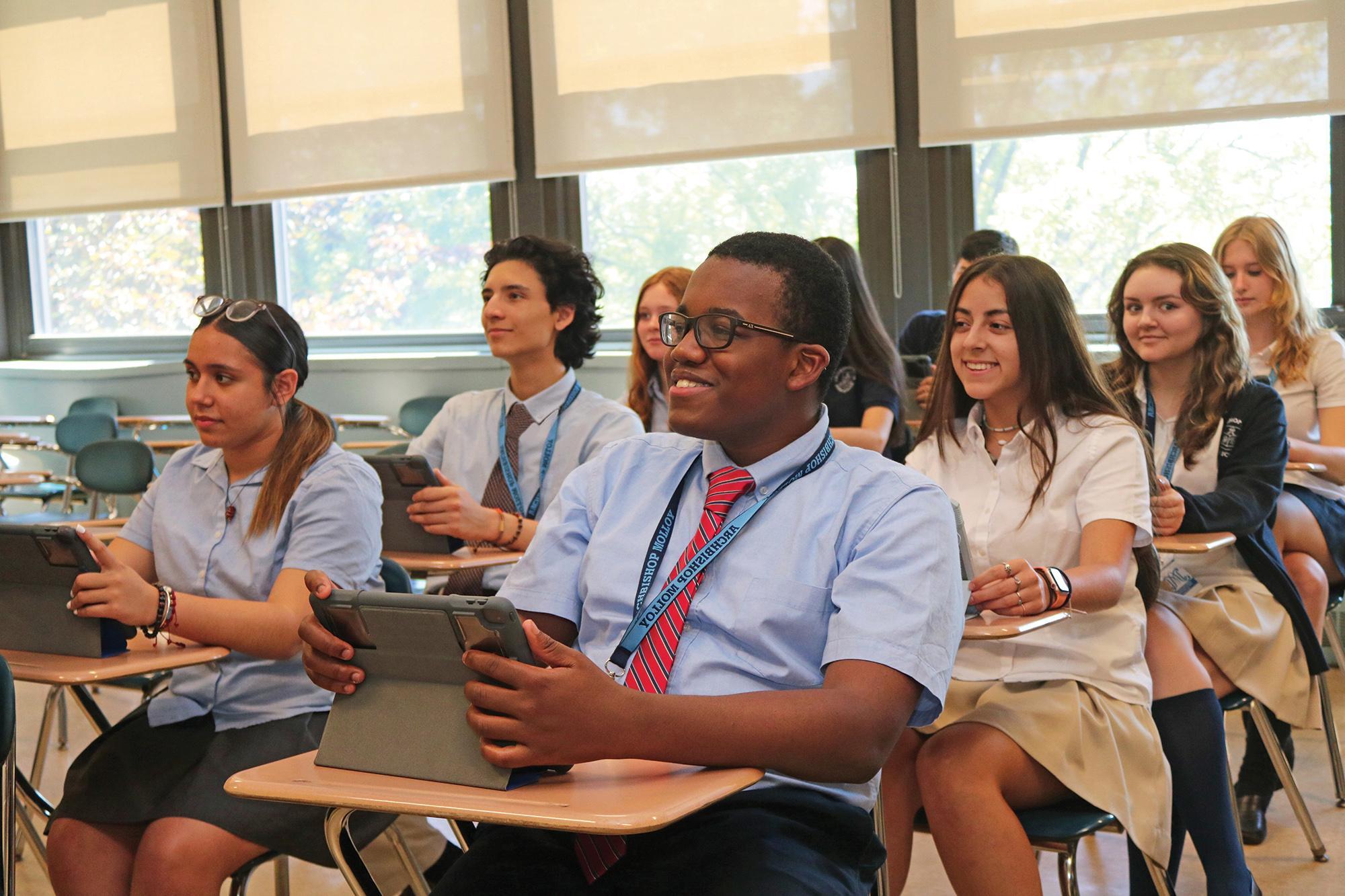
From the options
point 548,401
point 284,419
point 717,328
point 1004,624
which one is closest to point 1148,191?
point 548,401

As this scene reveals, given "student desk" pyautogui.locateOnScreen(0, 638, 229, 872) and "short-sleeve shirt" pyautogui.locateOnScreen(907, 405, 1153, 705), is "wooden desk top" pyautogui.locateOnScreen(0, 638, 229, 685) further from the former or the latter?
"short-sleeve shirt" pyautogui.locateOnScreen(907, 405, 1153, 705)

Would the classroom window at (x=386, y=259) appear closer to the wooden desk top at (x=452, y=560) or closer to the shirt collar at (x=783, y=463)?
the wooden desk top at (x=452, y=560)

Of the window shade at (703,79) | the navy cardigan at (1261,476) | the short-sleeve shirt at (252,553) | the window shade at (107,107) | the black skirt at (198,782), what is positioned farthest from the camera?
the window shade at (107,107)

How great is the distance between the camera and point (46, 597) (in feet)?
6.57

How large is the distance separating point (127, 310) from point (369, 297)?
191 centimetres

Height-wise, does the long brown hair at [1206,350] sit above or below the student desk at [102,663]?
above

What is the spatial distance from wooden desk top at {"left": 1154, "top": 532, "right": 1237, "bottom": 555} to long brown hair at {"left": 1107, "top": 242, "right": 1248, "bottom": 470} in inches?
11.6

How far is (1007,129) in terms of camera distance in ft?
17.9

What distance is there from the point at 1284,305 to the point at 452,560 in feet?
8.70

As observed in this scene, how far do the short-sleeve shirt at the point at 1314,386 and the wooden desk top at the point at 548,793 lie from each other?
3.01 metres

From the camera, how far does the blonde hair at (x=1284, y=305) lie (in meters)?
3.72

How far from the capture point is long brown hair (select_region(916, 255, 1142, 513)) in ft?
7.39

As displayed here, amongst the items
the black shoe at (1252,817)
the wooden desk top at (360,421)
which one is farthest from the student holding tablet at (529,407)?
the wooden desk top at (360,421)

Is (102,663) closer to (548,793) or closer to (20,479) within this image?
(548,793)
